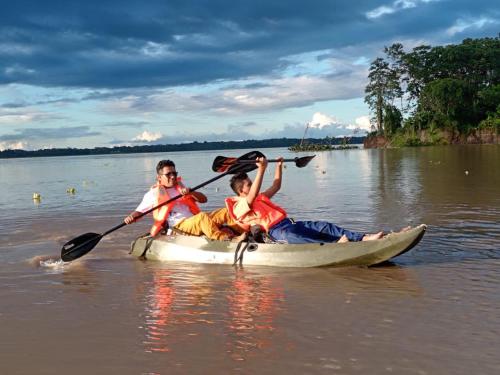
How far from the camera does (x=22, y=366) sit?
456 centimetres

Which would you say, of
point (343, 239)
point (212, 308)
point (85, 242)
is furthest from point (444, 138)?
point (212, 308)

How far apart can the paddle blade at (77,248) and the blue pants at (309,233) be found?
10.3 ft

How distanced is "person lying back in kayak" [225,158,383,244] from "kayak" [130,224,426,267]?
22 centimetres

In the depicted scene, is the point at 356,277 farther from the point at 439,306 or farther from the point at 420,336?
the point at 420,336

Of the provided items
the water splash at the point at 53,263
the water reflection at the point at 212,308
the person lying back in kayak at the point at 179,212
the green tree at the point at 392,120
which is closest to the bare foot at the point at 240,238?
the person lying back in kayak at the point at 179,212

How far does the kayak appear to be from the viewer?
7.16 m

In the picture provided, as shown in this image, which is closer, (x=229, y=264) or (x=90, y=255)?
(x=229, y=264)

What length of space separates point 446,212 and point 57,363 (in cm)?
1001

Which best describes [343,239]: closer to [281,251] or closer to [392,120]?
[281,251]

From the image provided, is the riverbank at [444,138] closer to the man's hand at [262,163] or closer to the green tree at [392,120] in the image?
the green tree at [392,120]

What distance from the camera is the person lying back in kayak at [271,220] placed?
25.1ft

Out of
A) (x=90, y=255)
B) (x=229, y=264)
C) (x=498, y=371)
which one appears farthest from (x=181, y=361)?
(x=90, y=255)

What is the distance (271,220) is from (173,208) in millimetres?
1847

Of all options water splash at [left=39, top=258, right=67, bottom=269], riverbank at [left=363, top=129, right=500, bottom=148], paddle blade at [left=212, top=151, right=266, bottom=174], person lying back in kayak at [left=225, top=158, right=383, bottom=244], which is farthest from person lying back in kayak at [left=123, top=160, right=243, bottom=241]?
riverbank at [left=363, top=129, right=500, bottom=148]
